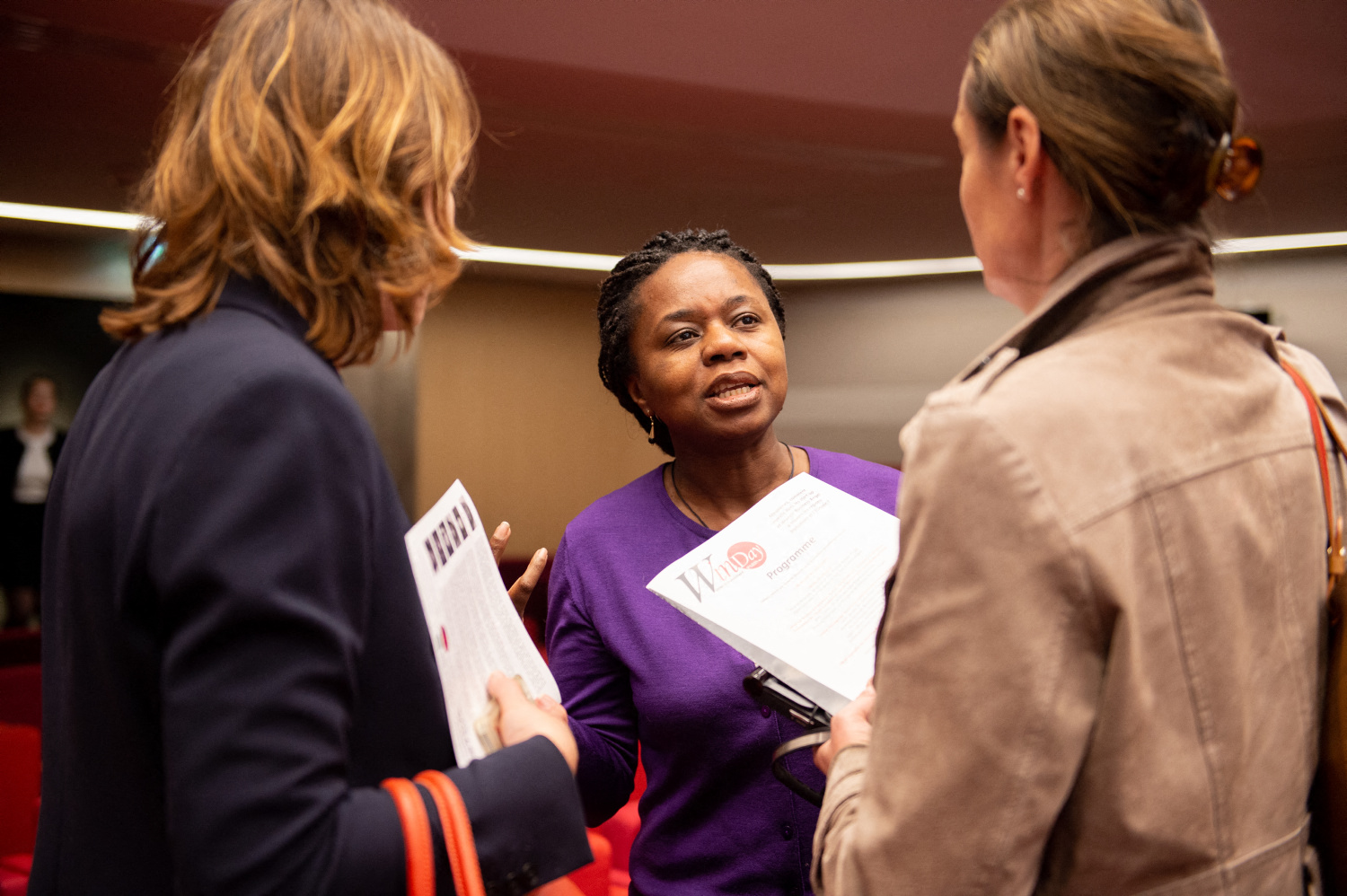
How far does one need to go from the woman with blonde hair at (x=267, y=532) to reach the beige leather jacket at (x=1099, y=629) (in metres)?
0.33

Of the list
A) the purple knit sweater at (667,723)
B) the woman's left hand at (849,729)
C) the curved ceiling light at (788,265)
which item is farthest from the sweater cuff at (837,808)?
the curved ceiling light at (788,265)

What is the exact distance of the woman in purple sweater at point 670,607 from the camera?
1381 millimetres

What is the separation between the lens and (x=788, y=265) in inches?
291

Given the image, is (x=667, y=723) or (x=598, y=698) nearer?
(x=667, y=723)

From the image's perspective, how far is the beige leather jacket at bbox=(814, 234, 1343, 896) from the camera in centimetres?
68

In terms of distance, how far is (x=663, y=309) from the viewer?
68.1 inches

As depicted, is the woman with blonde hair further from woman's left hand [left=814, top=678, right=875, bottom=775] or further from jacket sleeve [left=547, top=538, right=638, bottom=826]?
jacket sleeve [left=547, top=538, right=638, bottom=826]

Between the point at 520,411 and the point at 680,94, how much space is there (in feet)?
13.6

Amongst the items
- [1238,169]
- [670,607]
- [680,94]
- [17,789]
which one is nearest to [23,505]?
[17,789]

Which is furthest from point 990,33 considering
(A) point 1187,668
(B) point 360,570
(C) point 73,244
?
(C) point 73,244

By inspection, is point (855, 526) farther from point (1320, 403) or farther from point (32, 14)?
point (32, 14)

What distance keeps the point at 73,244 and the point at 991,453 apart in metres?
7.05

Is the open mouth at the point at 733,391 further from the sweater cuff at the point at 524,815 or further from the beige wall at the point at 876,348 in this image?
the beige wall at the point at 876,348

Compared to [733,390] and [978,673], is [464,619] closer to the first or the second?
[978,673]
